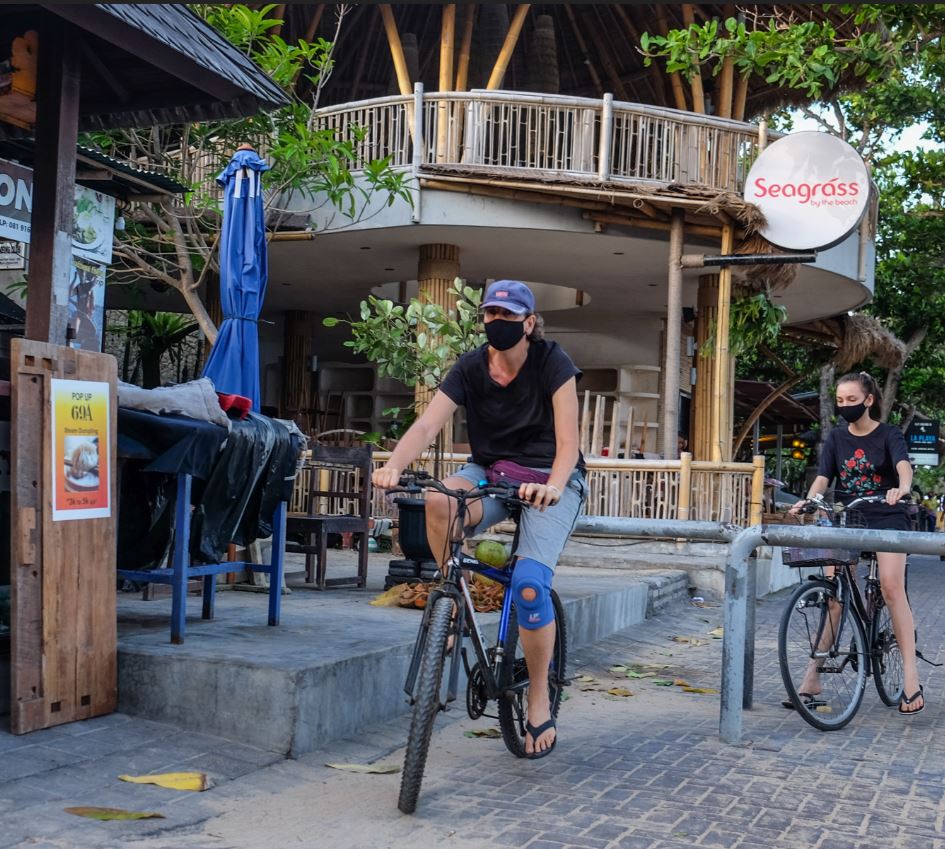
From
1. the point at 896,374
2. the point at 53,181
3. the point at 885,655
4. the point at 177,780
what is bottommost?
the point at 177,780

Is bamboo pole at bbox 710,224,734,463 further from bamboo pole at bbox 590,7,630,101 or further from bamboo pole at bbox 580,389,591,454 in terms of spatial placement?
bamboo pole at bbox 590,7,630,101

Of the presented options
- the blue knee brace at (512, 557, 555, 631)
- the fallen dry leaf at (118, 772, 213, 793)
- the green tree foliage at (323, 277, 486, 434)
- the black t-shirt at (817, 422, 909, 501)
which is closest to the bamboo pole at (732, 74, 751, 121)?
the green tree foliage at (323, 277, 486, 434)

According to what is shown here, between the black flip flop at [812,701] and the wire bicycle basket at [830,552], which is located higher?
the wire bicycle basket at [830,552]

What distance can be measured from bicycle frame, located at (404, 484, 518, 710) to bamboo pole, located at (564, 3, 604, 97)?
50.6 ft

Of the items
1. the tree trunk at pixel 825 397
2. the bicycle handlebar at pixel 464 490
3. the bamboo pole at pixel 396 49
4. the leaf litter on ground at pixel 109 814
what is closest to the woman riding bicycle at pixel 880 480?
the bicycle handlebar at pixel 464 490

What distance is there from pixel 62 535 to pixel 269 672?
0.96m

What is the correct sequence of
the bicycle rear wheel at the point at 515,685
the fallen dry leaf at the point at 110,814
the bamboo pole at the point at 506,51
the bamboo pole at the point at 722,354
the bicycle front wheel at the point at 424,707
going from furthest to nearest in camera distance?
the bamboo pole at the point at 506,51 → the bamboo pole at the point at 722,354 → the bicycle rear wheel at the point at 515,685 → the bicycle front wheel at the point at 424,707 → the fallen dry leaf at the point at 110,814

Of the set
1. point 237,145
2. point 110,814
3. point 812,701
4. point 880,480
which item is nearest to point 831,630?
point 812,701

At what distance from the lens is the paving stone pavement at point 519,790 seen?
3.62m

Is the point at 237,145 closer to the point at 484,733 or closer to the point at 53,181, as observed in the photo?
the point at 53,181

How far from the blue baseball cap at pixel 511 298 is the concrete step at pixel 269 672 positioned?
161cm

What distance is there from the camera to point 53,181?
18.8 ft

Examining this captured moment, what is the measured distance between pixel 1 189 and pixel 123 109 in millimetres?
1604

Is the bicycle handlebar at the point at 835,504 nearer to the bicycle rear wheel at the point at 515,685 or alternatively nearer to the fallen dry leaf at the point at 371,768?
the bicycle rear wheel at the point at 515,685
